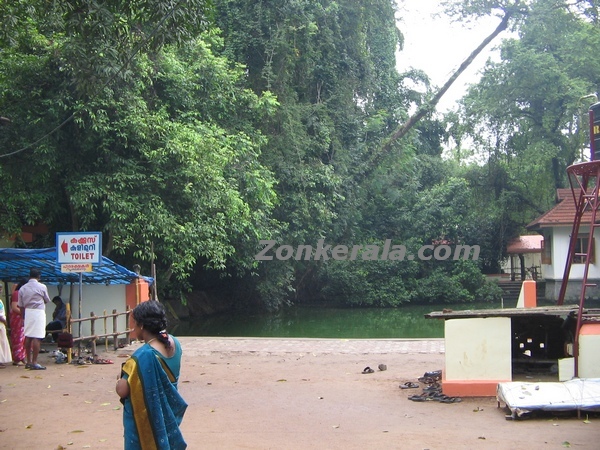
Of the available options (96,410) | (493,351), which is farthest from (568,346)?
(96,410)

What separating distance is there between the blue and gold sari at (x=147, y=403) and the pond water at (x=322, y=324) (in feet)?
56.8

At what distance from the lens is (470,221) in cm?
3631

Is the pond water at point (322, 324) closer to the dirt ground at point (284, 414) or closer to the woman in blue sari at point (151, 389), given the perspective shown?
the dirt ground at point (284, 414)

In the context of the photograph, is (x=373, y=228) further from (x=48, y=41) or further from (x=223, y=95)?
(x=48, y=41)

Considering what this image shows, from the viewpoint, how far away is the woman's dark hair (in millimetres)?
3977

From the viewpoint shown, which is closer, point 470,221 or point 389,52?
point 389,52

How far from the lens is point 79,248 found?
1166cm

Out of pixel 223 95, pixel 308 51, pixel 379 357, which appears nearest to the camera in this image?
pixel 379 357

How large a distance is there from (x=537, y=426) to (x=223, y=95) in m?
17.1

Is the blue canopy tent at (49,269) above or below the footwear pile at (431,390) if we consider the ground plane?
above

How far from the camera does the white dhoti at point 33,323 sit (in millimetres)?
10875

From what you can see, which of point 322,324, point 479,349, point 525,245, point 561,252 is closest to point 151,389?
point 479,349

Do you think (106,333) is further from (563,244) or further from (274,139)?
(563,244)

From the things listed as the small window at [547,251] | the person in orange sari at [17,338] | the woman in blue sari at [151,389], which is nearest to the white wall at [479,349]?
the woman in blue sari at [151,389]
